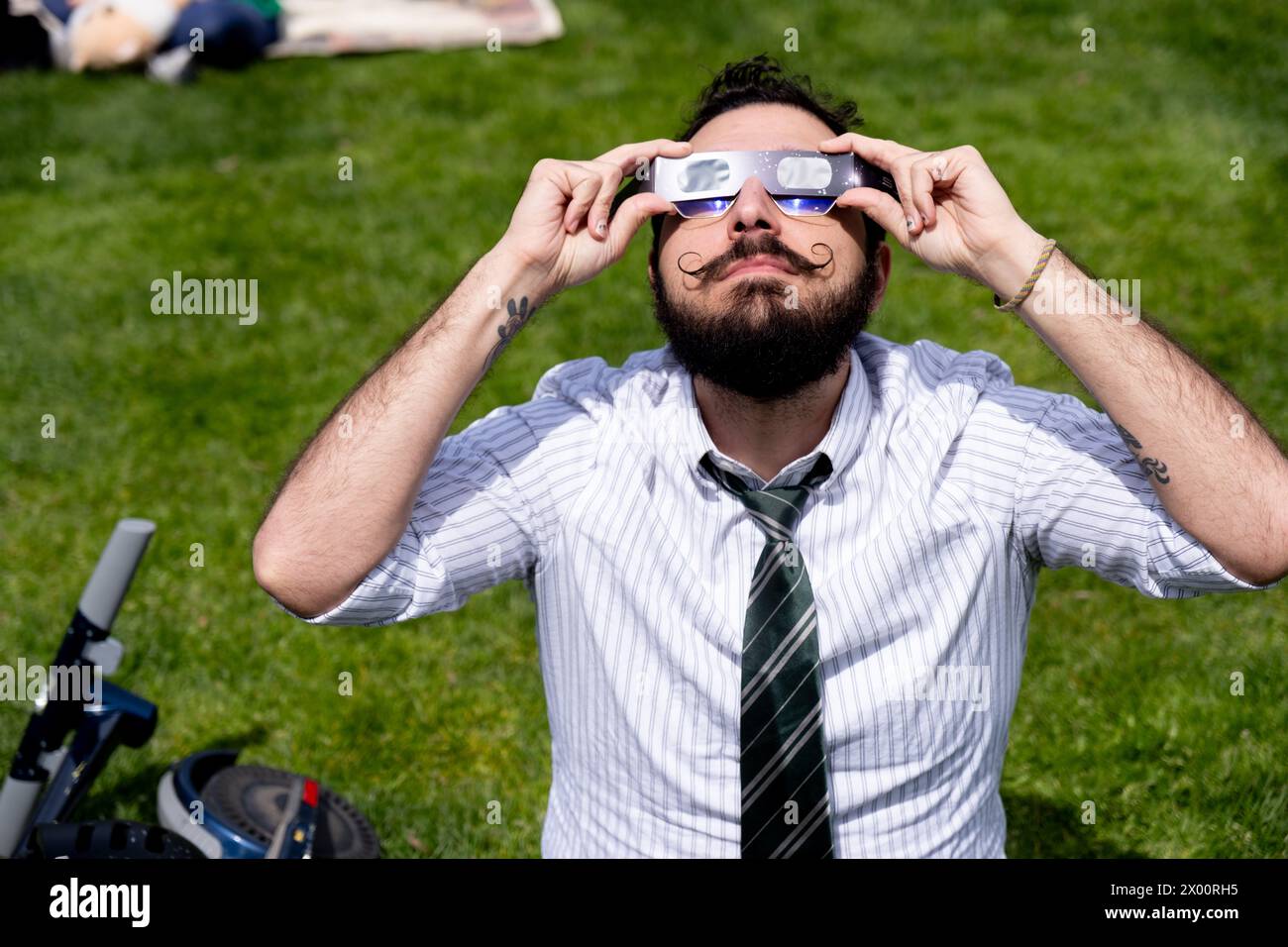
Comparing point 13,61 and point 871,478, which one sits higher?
point 13,61

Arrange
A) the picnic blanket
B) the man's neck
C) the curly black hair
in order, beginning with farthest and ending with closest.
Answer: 1. the picnic blanket
2. the curly black hair
3. the man's neck

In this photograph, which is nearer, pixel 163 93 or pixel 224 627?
pixel 224 627

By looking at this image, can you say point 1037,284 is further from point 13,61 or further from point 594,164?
point 13,61

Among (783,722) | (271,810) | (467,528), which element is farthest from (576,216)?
(271,810)

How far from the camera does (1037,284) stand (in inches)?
118

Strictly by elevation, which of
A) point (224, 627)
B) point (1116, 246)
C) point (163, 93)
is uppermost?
point (163, 93)

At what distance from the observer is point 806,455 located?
10.5 feet

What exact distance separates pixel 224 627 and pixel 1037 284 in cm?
399

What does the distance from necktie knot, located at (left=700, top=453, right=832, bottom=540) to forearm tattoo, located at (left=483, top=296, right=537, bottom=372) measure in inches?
23.0

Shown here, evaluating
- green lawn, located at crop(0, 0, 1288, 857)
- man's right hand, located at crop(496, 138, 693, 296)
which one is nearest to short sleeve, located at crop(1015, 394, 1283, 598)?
man's right hand, located at crop(496, 138, 693, 296)

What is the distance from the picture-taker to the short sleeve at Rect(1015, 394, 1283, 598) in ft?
9.48

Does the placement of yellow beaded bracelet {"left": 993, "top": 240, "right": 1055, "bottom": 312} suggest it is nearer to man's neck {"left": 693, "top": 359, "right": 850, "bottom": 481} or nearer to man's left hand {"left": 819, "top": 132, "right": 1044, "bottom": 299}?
man's left hand {"left": 819, "top": 132, "right": 1044, "bottom": 299}

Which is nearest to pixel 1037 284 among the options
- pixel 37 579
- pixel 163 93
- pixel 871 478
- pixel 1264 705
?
pixel 871 478
